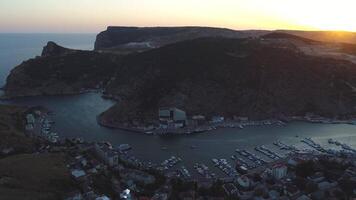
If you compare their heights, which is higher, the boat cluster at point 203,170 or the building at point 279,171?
the building at point 279,171

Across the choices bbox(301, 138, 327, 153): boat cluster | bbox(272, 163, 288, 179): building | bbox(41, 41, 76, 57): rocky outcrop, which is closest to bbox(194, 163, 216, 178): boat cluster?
bbox(272, 163, 288, 179): building

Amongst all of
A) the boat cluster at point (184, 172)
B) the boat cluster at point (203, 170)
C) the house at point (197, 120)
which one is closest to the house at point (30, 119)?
the house at point (197, 120)

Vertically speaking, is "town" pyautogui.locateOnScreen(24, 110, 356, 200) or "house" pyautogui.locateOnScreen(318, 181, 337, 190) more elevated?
"house" pyautogui.locateOnScreen(318, 181, 337, 190)

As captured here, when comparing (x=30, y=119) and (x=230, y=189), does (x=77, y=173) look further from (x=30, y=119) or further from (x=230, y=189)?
(x=30, y=119)

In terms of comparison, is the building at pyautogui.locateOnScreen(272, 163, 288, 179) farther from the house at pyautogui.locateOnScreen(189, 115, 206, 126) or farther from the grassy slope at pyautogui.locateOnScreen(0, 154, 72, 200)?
the house at pyautogui.locateOnScreen(189, 115, 206, 126)

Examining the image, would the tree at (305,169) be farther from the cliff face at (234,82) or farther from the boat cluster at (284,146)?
the cliff face at (234,82)

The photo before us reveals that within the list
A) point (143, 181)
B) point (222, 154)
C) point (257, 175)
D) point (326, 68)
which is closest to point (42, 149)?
point (143, 181)
